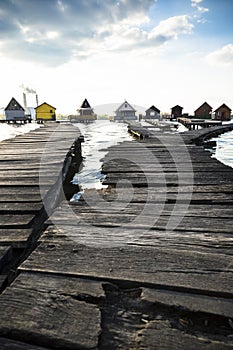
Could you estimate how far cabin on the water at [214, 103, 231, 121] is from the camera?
61406mm

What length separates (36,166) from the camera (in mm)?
6242

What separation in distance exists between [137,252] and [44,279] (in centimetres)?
83

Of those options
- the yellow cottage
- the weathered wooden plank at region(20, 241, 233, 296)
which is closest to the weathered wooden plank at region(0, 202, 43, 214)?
the weathered wooden plank at region(20, 241, 233, 296)

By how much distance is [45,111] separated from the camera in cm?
6134

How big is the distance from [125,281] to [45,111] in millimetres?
64083

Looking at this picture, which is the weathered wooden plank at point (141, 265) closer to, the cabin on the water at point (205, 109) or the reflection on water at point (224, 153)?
the reflection on water at point (224, 153)

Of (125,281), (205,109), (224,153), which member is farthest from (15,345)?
(205,109)

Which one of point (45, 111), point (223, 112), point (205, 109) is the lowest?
point (223, 112)

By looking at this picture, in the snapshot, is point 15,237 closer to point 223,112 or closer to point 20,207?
point 20,207

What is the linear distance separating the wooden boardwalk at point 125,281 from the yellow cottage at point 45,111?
202 ft

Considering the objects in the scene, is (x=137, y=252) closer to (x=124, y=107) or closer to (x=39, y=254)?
(x=39, y=254)

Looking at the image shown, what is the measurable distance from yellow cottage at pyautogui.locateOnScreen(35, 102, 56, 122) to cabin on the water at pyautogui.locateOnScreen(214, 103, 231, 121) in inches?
1583

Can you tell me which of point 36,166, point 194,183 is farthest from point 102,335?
point 36,166

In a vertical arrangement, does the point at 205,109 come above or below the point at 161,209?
above
